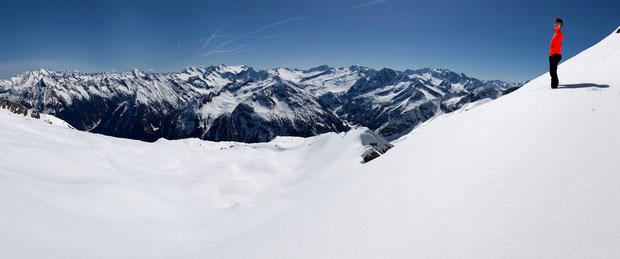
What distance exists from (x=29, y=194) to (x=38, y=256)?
14.1ft

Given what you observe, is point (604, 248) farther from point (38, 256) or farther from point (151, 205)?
point (151, 205)

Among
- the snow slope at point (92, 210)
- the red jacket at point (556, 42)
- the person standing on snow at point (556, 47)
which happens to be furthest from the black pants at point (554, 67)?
the snow slope at point (92, 210)

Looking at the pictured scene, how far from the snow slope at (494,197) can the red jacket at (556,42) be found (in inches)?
81.2

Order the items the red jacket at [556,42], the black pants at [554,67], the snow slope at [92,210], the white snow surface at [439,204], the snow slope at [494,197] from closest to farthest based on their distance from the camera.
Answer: the snow slope at [494,197], the white snow surface at [439,204], the snow slope at [92,210], the black pants at [554,67], the red jacket at [556,42]

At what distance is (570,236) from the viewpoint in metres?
3.14

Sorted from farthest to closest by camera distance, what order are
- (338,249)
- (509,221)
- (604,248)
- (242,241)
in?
(242,241)
(338,249)
(509,221)
(604,248)

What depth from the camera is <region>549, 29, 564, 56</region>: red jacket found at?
34.2 feet

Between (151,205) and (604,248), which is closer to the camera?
(604,248)

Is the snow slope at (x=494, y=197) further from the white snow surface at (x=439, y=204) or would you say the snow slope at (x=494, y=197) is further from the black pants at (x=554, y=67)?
the black pants at (x=554, y=67)

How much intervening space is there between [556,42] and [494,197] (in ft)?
34.7

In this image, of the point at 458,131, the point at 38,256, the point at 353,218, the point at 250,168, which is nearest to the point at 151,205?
the point at 38,256

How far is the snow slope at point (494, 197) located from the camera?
3.37 m

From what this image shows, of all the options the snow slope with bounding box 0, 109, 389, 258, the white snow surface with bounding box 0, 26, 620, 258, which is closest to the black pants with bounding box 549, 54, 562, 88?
the white snow surface with bounding box 0, 26, 620, 258

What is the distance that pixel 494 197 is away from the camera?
171 inches
